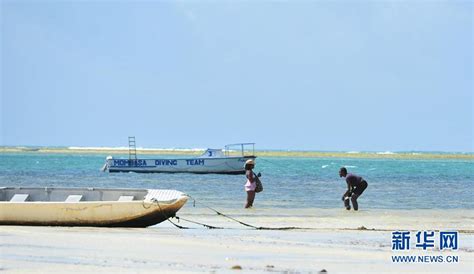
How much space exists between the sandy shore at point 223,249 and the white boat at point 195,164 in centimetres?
3056

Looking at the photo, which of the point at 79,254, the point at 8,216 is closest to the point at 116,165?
the point at 8,216

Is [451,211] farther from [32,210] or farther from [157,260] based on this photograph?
[157,260]

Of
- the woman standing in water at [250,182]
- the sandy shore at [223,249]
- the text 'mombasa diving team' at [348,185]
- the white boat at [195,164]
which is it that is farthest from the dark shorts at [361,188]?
the white boat at [195,164]

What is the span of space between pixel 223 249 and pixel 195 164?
124 ft

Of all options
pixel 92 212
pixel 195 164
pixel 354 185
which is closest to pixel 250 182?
pixel 354 185

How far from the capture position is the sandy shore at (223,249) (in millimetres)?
11883

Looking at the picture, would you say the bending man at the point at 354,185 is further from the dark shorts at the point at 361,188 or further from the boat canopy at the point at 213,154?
the boat canopy at the point at 213,154

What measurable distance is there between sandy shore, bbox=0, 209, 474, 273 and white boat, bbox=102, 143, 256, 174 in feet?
100

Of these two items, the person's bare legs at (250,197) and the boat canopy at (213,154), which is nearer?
the person's bare legs at (250,197)

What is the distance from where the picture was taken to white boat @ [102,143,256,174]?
50094 millimetres

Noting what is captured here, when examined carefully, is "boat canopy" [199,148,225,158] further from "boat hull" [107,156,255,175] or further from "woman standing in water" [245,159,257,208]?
"woman standing in water" [245,159,257,208]

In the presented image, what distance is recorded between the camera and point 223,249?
13766mm

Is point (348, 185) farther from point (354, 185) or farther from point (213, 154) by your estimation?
point (213, 154)

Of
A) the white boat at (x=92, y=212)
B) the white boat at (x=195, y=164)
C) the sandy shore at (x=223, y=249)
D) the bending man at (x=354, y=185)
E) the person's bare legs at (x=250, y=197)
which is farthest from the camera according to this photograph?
the white boat at (x=195, y=164)
